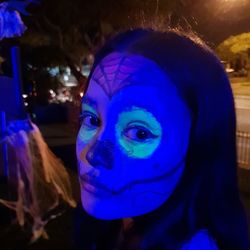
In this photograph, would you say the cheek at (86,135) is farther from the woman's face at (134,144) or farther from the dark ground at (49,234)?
the dark ground at (49,234)

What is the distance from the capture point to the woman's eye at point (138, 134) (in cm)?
114

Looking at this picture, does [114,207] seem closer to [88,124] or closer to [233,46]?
[88,124]

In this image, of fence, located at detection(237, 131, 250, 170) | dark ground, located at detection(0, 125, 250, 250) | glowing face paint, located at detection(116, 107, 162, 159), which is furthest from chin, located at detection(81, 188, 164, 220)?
fence, located at detection(237, 131, 250, 170)

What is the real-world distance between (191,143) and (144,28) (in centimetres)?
38

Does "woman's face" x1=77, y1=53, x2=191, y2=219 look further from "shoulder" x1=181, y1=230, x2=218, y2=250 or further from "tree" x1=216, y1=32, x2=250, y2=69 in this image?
"tree" x1=216, y1=32, x2=250, y2=69

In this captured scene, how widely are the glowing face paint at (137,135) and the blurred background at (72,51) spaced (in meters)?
3.35

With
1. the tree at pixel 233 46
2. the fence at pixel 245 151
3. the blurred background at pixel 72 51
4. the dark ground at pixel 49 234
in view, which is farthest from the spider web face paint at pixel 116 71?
the tree at pixel 233 46

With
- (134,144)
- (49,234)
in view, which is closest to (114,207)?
(134,144)

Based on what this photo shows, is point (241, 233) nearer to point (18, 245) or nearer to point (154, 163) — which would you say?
point (154, 163)

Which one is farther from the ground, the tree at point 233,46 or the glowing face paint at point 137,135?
the tree at point 233,46

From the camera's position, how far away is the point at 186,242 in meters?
1.19

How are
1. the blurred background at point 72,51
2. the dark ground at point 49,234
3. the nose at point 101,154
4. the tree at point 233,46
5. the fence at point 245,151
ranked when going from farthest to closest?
1. the tree at point 233,46
2. the fence at point 245,151
3. the blurred background at point 72,51
4. the dark ground at point 49,234
5. the nose at point 101,154

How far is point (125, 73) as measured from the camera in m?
1.17

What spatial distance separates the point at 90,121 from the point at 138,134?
0.55 feet
